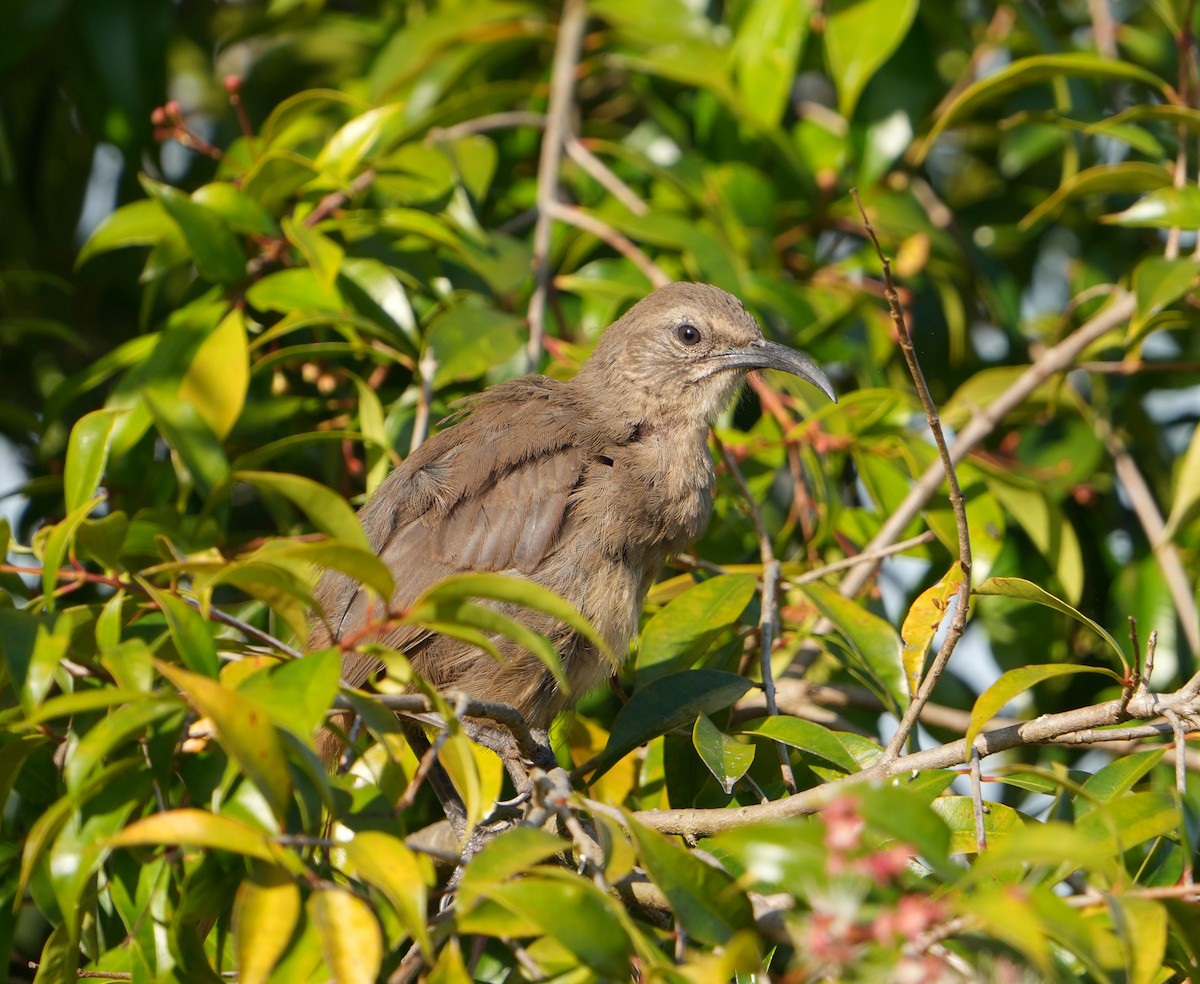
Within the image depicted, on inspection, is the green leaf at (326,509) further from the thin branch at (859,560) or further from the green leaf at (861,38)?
the green leaf at (861,38)

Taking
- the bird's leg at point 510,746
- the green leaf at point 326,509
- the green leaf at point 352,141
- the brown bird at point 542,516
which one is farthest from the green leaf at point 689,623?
the green leaf at point 352,141

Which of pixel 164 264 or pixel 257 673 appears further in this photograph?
pixel 164 264

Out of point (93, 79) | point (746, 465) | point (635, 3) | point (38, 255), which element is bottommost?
point (746, 465)

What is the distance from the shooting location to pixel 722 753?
2588mm

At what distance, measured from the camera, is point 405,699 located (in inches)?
80.7

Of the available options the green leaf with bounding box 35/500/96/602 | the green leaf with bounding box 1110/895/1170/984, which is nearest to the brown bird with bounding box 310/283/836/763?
the green leaf with bounding box 35/500/96/602

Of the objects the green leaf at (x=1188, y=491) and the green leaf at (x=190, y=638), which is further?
the green leaf at (x=1188, y=491)

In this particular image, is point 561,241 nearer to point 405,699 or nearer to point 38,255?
point 38,255

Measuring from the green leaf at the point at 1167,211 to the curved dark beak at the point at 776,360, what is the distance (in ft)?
2.97

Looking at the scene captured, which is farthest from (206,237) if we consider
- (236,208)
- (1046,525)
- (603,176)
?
(1046,525)

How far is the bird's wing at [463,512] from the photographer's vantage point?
345cm

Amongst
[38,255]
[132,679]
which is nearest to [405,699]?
[132,679]

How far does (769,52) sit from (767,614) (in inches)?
86.1

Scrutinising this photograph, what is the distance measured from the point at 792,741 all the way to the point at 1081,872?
63 cm
